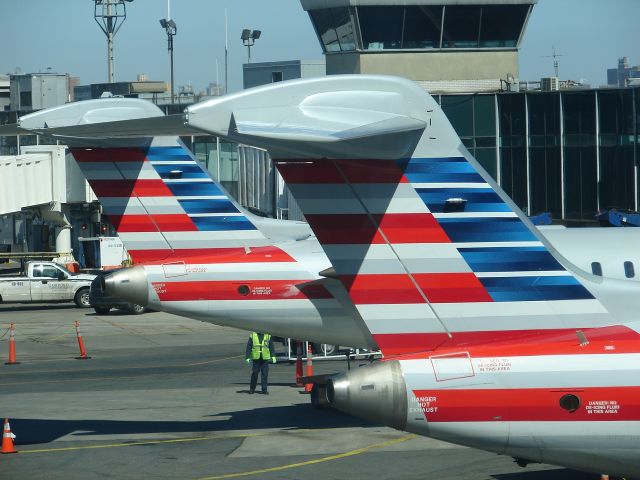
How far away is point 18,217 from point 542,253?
68.6 metres

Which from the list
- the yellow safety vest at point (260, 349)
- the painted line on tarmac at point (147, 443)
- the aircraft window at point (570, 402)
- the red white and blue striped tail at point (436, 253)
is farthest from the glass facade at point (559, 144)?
the aircraft window at point (570, 402)

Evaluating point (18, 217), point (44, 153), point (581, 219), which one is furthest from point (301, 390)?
point (18, 217)

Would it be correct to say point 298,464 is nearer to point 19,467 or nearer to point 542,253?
point 19,467

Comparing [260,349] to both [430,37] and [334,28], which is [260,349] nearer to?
[430,37]

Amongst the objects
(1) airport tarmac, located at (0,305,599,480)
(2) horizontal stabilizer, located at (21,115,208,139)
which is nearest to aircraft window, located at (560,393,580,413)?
(2) horizontal stabilizer, located at (21,115,208,139)

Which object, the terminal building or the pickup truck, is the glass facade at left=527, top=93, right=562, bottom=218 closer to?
the terminal building

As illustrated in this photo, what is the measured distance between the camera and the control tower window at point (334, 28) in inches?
1805

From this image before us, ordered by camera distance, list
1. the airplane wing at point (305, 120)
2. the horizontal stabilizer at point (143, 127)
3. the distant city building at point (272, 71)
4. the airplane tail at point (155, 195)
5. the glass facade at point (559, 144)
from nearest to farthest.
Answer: the airplane wing at point (305, 120) < the horizontal stabilizer at point (143, 127) < the airplane tail at point (155, 195) < the glass facade at point (559, 144) < the distant city building at point (272, 71)

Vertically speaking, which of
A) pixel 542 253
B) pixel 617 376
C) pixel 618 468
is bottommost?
pixel 618 468

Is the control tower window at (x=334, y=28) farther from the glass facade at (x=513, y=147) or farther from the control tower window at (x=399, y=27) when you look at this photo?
the glass facade at (x=513, y=147)

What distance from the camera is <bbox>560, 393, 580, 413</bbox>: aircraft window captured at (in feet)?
39.1

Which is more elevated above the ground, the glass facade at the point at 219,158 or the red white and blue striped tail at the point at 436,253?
the glass facade at the point at 219,158

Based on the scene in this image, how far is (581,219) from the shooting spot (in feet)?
156

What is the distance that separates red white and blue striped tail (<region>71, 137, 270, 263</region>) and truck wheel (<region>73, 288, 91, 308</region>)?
27.2 meters
